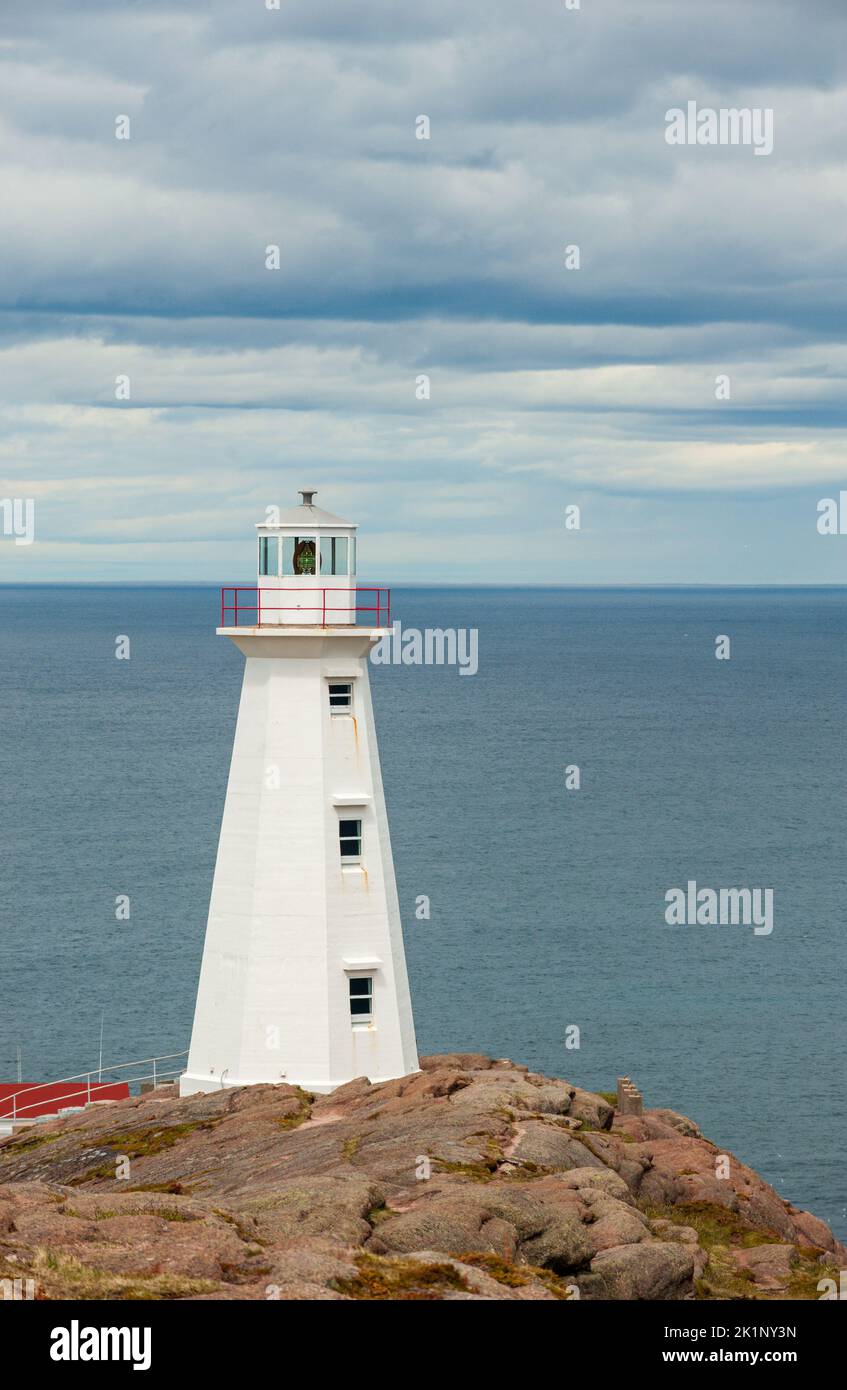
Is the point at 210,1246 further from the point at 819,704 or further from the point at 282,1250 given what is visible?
the point at 819,704

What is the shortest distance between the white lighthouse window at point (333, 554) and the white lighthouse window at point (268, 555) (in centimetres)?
89

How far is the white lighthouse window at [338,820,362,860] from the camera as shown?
32906 mm

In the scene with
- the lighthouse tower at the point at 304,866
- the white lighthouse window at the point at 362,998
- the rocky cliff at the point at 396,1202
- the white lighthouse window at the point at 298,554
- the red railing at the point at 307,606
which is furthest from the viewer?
the white lighthouse window at the point at 298,554

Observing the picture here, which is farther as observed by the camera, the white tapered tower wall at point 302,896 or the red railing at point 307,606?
the red railing at point 307,606

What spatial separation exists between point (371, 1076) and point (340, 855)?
407 cm

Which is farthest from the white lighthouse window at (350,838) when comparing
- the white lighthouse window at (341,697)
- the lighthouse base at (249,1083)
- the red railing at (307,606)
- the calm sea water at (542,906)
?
the calm sea water at (542,906)

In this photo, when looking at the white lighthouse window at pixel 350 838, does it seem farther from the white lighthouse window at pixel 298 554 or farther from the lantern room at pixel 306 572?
the white lighthouse window at pixel 298 554

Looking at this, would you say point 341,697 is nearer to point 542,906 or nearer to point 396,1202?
point 396,1202

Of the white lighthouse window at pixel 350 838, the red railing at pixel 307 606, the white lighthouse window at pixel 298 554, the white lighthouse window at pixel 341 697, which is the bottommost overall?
Result: the white lighthouse window at pixel 350 838

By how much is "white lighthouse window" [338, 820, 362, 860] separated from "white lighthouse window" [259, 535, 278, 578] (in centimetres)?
490

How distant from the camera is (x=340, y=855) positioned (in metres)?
32.8

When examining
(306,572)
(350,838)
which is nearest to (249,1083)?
(350,838)

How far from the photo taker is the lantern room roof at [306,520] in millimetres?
33406

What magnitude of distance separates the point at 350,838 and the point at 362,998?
2937mm
